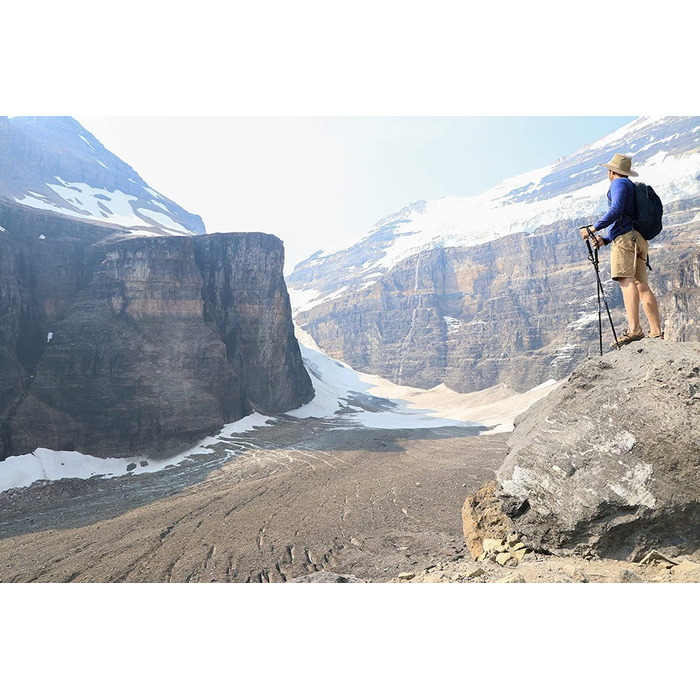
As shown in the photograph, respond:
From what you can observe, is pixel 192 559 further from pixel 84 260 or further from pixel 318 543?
pixel 84 260

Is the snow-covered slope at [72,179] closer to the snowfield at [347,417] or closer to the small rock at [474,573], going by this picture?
the snowfield at [347,417]

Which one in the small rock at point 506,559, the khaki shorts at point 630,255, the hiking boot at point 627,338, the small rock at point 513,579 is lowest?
the small rock at point 506,559

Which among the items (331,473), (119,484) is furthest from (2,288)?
(331,473)

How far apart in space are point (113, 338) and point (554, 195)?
472ft

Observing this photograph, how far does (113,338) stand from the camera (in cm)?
3300

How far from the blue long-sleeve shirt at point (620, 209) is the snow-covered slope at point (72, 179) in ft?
176

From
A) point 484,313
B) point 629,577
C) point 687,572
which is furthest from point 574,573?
point 484,313

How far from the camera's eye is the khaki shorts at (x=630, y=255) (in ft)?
17.0

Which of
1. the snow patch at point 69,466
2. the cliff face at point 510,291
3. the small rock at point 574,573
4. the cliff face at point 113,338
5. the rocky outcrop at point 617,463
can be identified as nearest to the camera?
the small rock at point 574,573

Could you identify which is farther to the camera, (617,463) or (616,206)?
(616,206)

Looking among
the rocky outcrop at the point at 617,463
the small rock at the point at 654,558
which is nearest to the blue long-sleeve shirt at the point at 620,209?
the rocky outcrop at the point at 617,463

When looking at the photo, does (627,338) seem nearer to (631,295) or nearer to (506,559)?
(631,295)

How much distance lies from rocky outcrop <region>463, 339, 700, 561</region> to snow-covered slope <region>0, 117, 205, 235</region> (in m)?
53.9

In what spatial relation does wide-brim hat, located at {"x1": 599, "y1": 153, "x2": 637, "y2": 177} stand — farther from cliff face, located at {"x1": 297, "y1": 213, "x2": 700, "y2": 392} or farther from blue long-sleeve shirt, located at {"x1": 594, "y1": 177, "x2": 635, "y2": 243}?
cliff face, located at {"x1": 297, "y1": 213, "x2": 700, "y2": 392}
